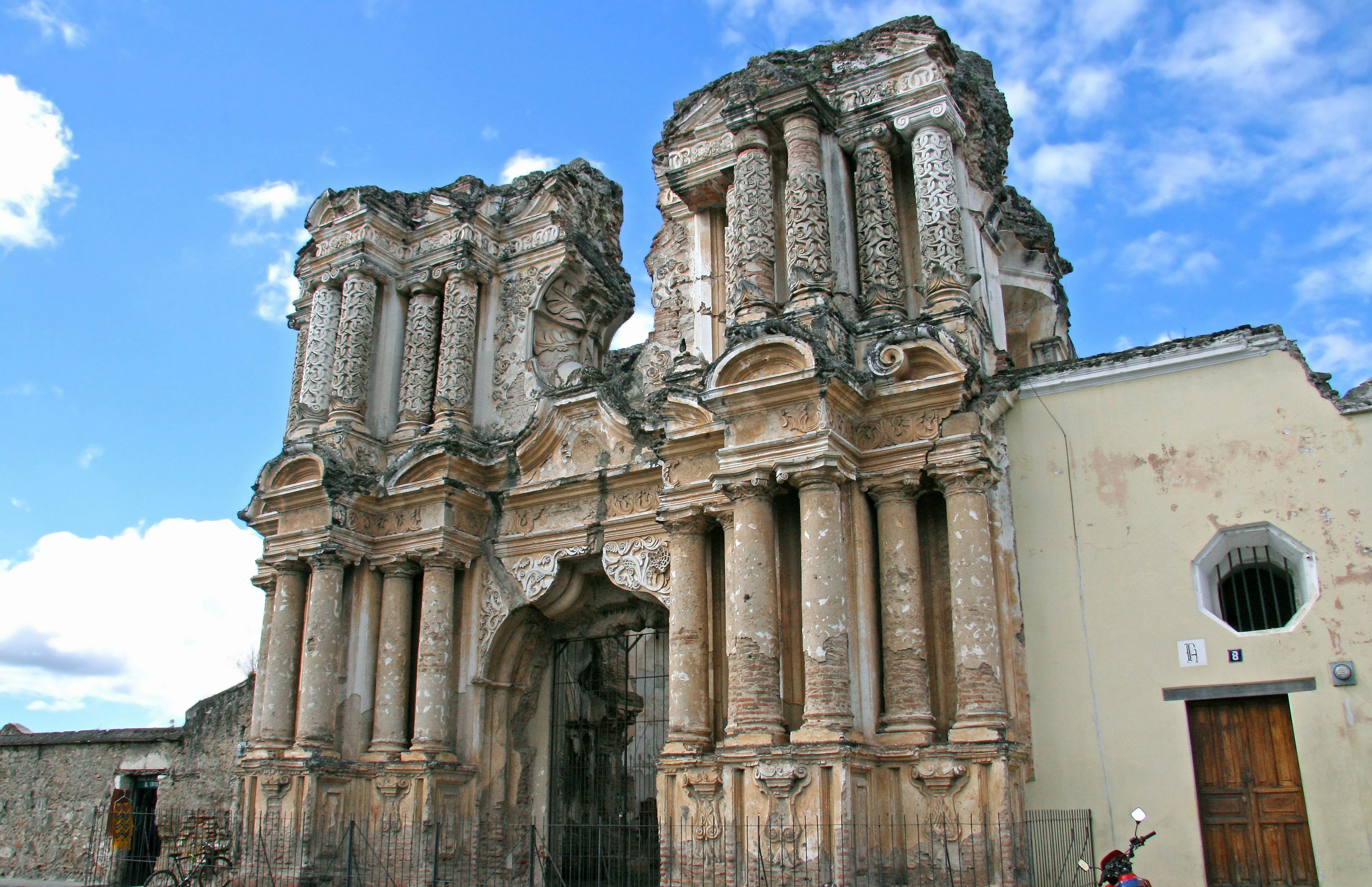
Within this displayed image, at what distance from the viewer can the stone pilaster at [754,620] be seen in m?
9.38

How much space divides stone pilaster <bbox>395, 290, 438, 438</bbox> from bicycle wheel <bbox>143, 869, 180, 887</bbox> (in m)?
5.62

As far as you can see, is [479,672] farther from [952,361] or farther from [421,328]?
[952,361]

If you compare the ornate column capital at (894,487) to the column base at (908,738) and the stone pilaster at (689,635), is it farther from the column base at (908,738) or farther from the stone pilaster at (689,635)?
the column base at (908,738)

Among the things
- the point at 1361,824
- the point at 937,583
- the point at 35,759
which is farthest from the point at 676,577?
the point at 35,759

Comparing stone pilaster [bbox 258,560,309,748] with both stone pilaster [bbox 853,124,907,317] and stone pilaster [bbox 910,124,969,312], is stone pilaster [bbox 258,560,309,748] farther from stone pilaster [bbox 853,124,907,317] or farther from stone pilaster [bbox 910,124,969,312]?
stone pilaster [bbox 910,124,969,312]

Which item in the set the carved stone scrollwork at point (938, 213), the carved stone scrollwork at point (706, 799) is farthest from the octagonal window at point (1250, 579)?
the carved stone scrollwork at point (706, 799)

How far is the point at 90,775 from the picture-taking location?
16797 millimetres

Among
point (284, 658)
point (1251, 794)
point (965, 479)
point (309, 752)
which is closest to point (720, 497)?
point (965, 479)

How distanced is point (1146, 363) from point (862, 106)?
4.08 metres

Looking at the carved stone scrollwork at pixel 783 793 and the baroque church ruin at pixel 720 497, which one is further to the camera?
the baroque church ruin at pixel 720 497

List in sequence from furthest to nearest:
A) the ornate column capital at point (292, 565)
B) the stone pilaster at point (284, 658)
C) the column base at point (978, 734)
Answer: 1. the ornate column capital at point (292, 565)
2. the stone pilaster at point (284, 658)
3. the column base at point (978, 734)

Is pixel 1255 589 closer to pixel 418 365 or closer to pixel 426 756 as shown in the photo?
pixel 426 756

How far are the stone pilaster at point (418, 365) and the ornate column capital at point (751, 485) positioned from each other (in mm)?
5245

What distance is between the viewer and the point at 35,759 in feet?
56.9
